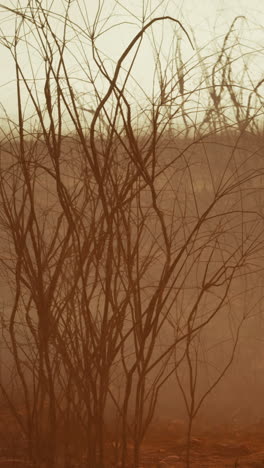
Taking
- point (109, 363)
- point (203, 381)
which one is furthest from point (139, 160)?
point (203, 381)

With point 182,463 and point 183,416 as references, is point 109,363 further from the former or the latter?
point 183,416

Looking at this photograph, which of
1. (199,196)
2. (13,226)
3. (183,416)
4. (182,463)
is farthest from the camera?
(199,196)

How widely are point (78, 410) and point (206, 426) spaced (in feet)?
6.48

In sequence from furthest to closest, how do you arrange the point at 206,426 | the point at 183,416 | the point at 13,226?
the point at 183,416
the point at 206,426
the point at 13,226

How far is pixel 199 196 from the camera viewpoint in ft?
16.0

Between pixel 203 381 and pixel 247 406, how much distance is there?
49cm

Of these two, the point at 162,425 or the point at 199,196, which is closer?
the point at 162,425

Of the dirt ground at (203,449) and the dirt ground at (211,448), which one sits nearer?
the dirt ground at (203,449)

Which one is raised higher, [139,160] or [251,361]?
[139,160]

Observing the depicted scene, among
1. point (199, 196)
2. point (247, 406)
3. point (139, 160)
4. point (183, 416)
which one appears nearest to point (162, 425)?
point (183, 416)

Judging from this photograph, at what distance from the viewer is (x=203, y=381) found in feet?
14.3

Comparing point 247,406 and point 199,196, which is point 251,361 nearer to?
point 247,406

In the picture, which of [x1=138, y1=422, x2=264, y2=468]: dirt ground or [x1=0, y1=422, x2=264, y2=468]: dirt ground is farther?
[x1=138, y1=422, x2=264, y2=468]: dirt ground

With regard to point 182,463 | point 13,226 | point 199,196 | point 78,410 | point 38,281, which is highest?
point 199,196
